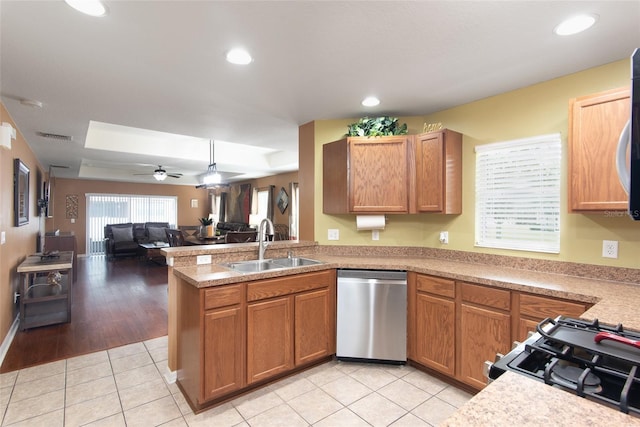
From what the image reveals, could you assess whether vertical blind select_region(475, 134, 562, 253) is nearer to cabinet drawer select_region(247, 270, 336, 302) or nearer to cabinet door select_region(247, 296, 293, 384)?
cabinet drawer select_region(247, 270, 336, 302)

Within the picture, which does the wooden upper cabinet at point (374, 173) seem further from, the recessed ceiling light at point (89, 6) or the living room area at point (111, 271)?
the living room area at point (111, 271)

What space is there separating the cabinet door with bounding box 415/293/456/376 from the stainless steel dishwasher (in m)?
0.13

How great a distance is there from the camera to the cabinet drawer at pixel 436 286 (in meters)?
2.39

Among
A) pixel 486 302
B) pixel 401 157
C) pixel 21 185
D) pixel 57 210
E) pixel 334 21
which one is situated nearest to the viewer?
pixel 334 21

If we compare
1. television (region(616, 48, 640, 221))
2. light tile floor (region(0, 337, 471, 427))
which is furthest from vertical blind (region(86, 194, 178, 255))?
television (region(616, 48, 640, 221))

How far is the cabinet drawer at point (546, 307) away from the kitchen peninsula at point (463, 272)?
0.03m

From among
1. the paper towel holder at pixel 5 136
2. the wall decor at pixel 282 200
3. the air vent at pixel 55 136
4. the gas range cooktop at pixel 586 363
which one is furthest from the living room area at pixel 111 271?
the gas range cooktop at pixel 586 363

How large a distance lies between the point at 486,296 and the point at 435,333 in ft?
1.77

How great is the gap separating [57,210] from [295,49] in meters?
9.83

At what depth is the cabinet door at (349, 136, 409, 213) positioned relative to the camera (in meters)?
2.96

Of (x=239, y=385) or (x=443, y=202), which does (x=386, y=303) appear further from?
(x=239, y=385)

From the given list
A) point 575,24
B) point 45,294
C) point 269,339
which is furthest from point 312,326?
point 45,294

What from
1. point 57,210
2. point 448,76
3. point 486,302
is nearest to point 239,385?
point 486,302

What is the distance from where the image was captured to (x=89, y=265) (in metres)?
7.61
